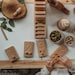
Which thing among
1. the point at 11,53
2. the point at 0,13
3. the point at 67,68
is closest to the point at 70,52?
Answer: the point at 67,68

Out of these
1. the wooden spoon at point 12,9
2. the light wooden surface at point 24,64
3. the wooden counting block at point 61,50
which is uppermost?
the wooden spoon at point 12,9

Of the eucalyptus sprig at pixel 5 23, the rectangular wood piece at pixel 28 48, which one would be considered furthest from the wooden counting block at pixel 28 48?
the eucalyptus sprig at pixel 5 23

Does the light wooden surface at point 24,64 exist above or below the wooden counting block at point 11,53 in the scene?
below

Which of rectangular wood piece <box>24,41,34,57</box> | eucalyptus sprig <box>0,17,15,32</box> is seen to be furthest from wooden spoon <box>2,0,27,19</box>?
rectangular wood piece <box>24,41,34,57</box>

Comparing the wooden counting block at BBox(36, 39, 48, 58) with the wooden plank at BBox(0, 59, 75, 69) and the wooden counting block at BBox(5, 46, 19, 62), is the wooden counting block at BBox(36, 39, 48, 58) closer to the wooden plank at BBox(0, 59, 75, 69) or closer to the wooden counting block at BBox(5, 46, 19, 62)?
the wooden plank at BBox(0, 59, 75, 69)

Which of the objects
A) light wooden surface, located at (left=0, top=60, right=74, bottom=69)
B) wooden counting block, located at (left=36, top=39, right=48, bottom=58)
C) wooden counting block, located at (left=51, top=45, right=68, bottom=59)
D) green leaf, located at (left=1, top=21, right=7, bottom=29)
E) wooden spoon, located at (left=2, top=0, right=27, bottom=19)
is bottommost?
light wooden surface, located at (left=0, top=60, right=74, bottom=69)

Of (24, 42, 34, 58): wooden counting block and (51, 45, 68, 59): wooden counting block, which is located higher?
(24, 42, 34, 58): wooden counting block

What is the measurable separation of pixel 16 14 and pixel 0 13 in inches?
5.1

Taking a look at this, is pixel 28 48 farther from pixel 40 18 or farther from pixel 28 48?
pixel 40 18

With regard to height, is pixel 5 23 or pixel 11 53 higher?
pixel 5 23

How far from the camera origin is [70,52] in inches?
74.9

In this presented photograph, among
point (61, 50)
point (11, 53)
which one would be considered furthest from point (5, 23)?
point (61, 50)

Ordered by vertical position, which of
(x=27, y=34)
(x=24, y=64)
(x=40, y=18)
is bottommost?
(x=24, y=64)

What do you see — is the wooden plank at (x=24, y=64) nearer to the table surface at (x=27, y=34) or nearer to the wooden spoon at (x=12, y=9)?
the table surface at (x=27, y=34)
